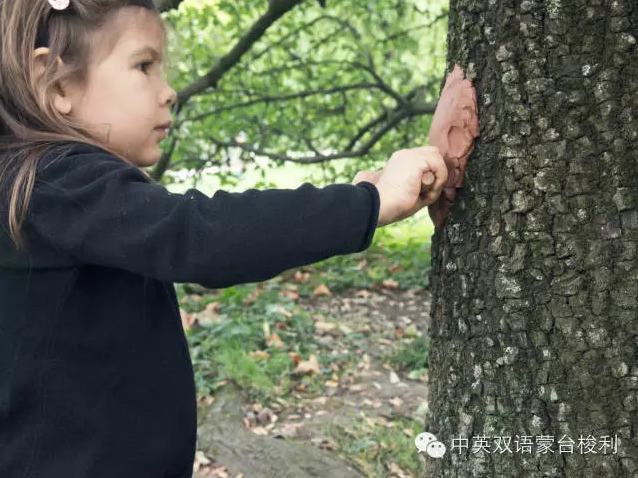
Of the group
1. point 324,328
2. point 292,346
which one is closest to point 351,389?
point 292,346

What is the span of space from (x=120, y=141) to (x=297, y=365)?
259 centimetres

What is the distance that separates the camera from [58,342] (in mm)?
1605

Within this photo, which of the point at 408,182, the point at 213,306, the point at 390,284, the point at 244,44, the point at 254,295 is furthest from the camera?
the point at 390,284

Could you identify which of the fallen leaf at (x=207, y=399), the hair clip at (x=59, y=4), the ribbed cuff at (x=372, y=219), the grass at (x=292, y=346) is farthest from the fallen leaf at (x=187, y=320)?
the ribbed cuff at (x=372, y=219)

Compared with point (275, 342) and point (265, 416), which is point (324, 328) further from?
point (265, 416)

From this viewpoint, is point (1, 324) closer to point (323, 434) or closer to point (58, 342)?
point (58, 342)

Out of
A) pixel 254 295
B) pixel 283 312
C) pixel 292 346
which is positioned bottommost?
pixel 292 346

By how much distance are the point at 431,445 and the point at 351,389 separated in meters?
1.93

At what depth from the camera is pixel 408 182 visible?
1.60 m

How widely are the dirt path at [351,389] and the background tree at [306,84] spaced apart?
3.54ft

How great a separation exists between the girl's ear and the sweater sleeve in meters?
0.20

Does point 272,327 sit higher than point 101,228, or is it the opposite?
point 272,327

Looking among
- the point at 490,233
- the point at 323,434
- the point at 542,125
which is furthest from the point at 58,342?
the point at 323,434

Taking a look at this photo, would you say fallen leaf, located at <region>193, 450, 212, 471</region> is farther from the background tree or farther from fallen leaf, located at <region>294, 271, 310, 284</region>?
fallen leaf, located at <region>294, 271, 310, 284</region>
